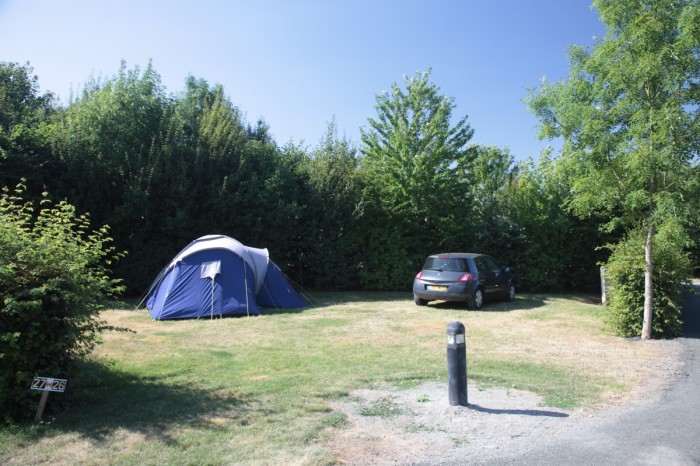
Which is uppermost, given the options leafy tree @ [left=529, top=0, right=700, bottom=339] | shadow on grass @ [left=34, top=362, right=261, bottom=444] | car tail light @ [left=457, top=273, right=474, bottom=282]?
leafy tree @ [left=529, top=0, right=700, bottom=339]

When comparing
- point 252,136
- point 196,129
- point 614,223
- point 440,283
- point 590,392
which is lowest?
point 590,392

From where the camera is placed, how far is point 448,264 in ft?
45.5

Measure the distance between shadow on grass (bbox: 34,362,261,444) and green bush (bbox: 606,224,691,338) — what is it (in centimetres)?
769

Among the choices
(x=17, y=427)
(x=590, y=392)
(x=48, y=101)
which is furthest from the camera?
(x=48, y=101)

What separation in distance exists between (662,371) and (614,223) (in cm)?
Result: 368

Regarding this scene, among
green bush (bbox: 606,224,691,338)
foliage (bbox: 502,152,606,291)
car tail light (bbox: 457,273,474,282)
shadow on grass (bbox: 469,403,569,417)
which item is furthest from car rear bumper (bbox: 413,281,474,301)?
shadow on grass (bbox: 469,403,569,417)

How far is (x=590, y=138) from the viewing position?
→ 9.22 metres

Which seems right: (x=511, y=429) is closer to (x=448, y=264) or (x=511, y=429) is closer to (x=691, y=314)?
(x=448, y=264)

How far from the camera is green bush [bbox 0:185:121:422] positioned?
4.86m

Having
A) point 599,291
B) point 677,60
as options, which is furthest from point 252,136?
point 677,60

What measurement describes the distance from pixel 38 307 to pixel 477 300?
11115 mm

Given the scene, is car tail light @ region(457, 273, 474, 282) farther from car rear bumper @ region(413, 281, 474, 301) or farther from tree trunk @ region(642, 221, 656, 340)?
tree trunk @ region(642, 221, 656, 340)

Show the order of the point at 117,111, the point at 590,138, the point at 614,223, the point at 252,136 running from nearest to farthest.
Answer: the point at 590,138 → the point at 614,223 → the point at 117,111 → the point at 252,136

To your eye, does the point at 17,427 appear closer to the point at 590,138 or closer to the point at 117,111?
the point at 590,138
